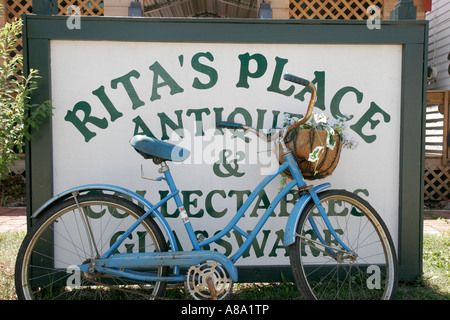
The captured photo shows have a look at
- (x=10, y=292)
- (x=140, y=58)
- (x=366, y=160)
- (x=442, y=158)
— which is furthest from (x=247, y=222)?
(x=442, y=158)

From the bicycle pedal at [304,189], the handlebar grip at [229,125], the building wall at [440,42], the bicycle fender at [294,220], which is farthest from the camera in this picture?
the building wall at [440,42]

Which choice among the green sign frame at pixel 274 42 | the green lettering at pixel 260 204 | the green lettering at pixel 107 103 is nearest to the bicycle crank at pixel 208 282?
the green sign frame at pixel 274 42

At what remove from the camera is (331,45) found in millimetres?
2760

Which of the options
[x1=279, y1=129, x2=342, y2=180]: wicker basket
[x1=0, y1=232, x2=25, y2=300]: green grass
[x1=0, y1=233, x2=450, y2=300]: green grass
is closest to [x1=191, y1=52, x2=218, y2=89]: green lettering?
[x1=279, y1=129, x2=342, y2=180]: wicker basket

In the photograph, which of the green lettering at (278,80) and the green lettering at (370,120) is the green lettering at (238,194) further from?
the green lettering at (370,120)

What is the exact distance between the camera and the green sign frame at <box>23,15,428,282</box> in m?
2.62

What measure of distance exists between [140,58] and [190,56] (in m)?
0.36

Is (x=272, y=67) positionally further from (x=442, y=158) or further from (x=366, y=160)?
(x=442, y=158)

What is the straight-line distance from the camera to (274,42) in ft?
8.90

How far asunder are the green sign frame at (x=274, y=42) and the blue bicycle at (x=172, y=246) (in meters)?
0.29

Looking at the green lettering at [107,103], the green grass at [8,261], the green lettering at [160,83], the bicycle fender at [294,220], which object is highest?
the green lettering at [160,83]

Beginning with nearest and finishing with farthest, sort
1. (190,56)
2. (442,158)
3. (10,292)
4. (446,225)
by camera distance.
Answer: (10,292) → (190,56) → (446,225) → (442,158)

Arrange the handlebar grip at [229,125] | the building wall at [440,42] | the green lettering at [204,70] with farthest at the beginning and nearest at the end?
the building wall at [440,42]
the green lettering at [204,70]
the handlebar grip at [229,125]

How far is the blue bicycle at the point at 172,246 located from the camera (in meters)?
2.20
